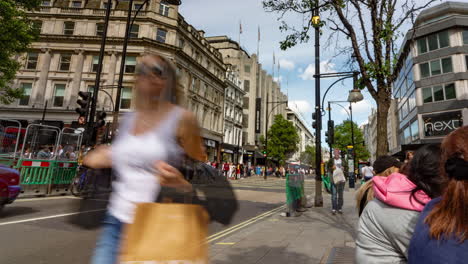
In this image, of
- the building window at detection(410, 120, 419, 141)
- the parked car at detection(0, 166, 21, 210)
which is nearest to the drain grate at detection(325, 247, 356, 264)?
the parked car at detection(0, 166, 21, 210)

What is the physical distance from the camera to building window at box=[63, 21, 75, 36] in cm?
2889

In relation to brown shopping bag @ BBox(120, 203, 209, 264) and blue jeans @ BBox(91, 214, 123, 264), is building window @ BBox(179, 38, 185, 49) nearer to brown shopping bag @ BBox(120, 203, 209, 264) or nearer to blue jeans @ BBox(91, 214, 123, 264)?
blue jeans @ BBox(91, 214, 123, 264)

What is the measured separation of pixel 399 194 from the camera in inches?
59.4

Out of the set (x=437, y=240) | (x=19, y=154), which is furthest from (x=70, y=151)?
(x=437, y=240)

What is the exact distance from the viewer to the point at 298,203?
8836mm

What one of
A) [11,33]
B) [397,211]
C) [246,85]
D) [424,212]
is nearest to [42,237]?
[397,211]

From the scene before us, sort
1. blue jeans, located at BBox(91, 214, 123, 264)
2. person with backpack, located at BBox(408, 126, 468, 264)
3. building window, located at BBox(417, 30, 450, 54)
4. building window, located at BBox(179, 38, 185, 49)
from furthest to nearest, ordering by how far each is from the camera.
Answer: building window, located at BBox(179, 38, 185, 49) → building window, located at BBox(417, 30, 450, 54) → blue jeans, located at BBox(91, 214, 123, 264) → person with backpack, located at BBox(408, 126, 468, 264)

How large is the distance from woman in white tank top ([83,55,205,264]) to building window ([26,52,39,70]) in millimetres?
34436

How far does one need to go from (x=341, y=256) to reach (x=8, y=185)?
7404 mm

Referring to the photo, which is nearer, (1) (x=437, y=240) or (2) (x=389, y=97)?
(1) (x=437, y=240)

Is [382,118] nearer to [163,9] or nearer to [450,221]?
[450,221]

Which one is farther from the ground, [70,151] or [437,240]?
[70,151]

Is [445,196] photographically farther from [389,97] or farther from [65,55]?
[65,55]

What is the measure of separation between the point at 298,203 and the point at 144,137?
26.9 feet
